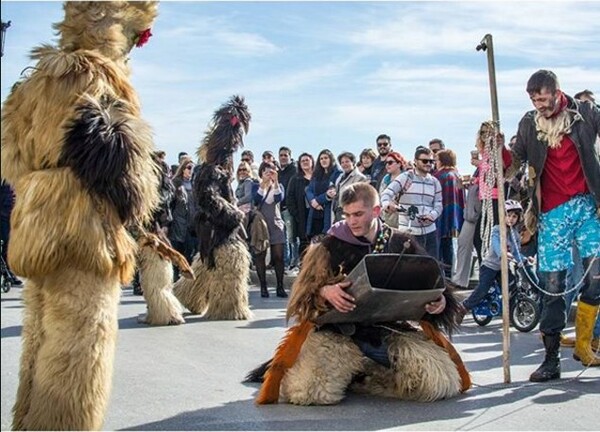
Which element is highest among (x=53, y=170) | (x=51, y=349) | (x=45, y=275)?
(x=53, y=170)

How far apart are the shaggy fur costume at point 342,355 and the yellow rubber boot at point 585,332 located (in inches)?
45.9

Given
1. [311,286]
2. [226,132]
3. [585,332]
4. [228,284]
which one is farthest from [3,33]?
[228,284]

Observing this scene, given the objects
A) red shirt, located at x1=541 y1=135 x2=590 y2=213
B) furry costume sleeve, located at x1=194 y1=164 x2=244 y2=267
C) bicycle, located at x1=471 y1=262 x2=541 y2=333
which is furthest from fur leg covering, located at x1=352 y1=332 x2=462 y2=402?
furry costume sleeve, located at x1=194 y1=164 x2=244 y2=267

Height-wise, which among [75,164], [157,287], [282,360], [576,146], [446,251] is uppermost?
[576,146]

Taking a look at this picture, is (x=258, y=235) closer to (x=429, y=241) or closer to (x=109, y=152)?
(x=429, y=241)

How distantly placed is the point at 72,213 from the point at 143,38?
85cm

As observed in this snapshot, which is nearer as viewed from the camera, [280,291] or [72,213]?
[72,213]

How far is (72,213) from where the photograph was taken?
3.03m

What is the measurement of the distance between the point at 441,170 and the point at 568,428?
599 cm

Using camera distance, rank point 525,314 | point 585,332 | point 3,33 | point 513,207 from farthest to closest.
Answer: point 513,207
point 525,314
point 585,332
point 3,33

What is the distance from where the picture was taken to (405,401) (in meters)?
4.97

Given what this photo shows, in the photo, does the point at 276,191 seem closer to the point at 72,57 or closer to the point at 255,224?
the point at 255,224

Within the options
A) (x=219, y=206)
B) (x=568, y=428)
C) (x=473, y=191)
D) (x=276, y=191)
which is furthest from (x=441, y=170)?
(x=568, y=428)

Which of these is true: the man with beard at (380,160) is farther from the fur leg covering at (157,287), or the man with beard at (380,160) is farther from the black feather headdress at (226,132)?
the fur leg covering at (157,287)
